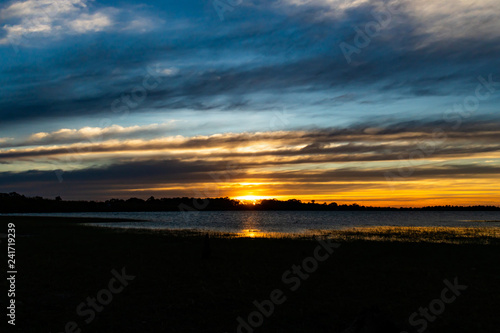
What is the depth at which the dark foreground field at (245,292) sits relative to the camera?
1192 centimetres

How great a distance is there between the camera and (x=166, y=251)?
29.1 metres

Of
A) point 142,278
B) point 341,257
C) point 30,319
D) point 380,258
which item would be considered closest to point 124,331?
point 30,319

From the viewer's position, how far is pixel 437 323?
12.3m

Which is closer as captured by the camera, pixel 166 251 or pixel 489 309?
pixel 489 309

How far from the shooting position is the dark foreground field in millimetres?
11922

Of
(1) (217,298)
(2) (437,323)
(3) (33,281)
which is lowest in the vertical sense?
(2) (437,323)

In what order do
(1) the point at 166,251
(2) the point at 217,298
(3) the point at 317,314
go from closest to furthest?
1. (3) the point at 317,314
2. (2) the point at 217,298
3. (1) the point at 166,251

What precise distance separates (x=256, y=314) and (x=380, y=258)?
15427 mm

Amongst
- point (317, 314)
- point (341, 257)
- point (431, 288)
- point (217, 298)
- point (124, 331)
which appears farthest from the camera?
point (341, 257)

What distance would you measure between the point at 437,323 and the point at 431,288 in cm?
505

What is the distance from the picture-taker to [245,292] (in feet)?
52.2

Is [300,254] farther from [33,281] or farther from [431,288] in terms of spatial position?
[33,281]

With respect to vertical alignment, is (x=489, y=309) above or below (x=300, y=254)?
below

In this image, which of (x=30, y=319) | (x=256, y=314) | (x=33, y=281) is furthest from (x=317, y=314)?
(x=33, y=281)
